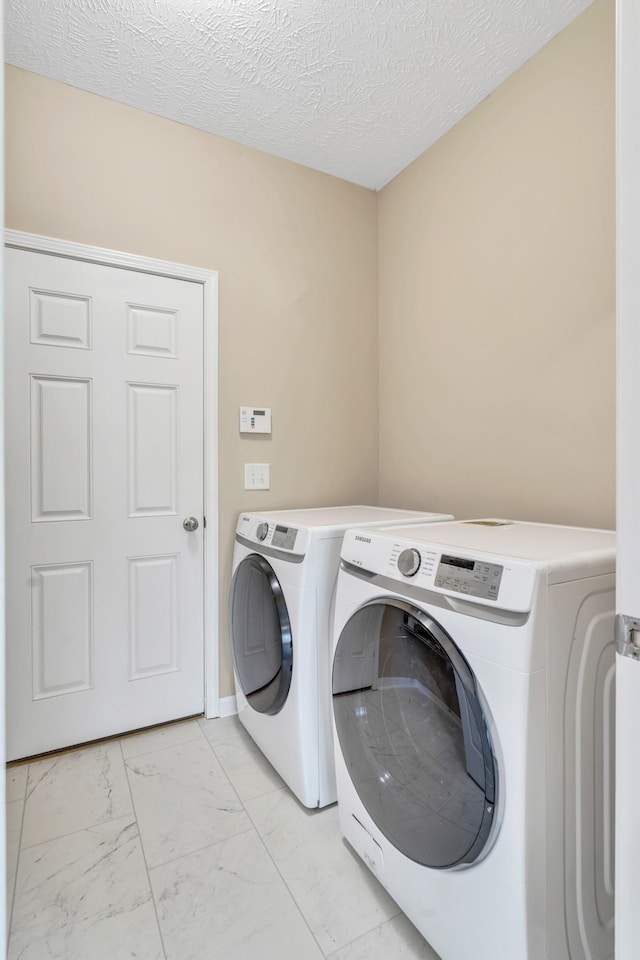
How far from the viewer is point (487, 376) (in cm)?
187

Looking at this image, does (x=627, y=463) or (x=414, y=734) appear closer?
(x=627, y=463)

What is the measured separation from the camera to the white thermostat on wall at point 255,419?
213 cm

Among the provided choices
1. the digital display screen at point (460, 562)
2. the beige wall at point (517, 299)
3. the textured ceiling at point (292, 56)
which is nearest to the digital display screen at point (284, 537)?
the digital display screen at point (460, 562)

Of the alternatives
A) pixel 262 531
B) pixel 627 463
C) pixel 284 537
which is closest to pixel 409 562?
pixel 627 463

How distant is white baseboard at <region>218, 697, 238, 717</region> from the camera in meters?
2.10

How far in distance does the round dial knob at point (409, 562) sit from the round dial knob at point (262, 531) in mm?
748

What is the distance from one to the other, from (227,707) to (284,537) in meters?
1.03

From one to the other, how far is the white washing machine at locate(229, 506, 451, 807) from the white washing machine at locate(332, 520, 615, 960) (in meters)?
0.33

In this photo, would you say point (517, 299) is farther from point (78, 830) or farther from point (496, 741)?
point (78, 830)

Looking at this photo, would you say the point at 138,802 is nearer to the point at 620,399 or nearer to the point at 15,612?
the point at 15,612

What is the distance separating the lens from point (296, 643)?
147 cm

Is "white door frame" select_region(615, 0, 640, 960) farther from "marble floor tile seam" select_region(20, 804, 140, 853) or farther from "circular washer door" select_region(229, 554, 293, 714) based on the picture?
"marble floor tile seam" select_region(20, 804, 140, 853)

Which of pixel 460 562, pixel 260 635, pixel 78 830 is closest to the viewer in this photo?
pixel 460 562

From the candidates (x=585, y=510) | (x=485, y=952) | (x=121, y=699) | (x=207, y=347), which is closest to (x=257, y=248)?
(x=207, y=347)
